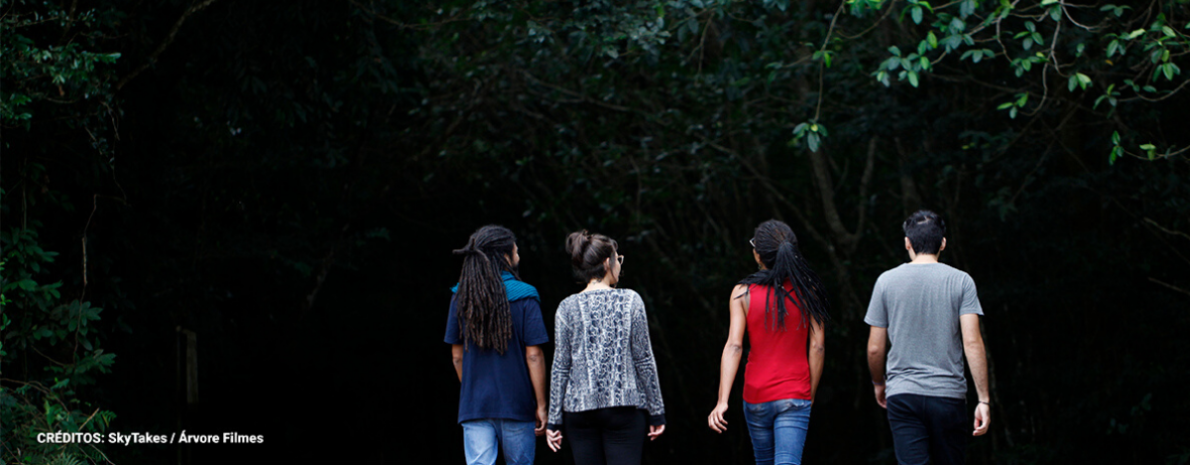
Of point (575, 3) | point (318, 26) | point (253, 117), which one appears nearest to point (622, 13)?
point (575, 3)

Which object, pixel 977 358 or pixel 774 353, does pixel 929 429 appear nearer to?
pixel 977 358

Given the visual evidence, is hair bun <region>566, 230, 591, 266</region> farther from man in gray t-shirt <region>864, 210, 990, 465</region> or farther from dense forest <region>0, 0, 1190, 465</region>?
dense forest <region>0, 0, 1190, 465</region>

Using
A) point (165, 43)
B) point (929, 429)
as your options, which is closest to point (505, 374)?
point (929, 429)

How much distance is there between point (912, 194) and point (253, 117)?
20.0 feet

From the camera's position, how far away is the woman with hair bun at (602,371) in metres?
3.66

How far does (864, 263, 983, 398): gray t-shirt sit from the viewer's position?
11.9ft

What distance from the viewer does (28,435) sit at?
4969 millimetres


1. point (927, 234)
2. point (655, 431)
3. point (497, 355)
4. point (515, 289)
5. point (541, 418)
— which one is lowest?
point (655, 431)

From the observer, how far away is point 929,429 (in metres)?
3.65

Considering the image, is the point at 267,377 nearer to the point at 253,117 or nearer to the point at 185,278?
the point at 185,278

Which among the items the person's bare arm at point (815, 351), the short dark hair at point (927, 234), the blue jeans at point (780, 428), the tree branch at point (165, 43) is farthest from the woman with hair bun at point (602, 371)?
the tree branch at point (165, 43)

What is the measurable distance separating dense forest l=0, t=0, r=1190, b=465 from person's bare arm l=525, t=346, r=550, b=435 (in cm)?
264

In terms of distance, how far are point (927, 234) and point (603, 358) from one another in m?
1.35

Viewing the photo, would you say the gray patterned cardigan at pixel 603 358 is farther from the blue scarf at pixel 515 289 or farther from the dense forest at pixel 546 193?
the dense forest at pixel 546 193
